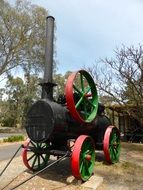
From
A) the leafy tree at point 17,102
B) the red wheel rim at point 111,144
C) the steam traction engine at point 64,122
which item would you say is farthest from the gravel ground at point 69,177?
the leafy tree at point 17,102

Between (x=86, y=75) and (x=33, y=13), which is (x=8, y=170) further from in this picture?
(x=33, y=13)

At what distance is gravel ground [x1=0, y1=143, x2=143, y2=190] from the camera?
7.55 m

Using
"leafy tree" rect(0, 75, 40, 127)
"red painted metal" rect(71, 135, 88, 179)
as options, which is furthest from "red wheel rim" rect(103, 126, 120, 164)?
"leafy tree" rect(0, 75, 40, 127)

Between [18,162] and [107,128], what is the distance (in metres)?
3.26

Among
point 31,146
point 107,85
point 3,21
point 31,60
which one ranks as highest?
point 3,21

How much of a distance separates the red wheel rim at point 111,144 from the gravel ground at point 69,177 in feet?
0.86

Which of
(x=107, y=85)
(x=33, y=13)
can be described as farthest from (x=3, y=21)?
(x=107, y=85)

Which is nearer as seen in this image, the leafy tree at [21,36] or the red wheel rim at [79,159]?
Result: the red wheel rim at [79,159]

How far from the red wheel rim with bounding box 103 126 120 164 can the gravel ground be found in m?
0.26

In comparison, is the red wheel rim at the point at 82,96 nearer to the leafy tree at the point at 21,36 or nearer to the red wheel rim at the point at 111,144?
the red wheel rim at the point at 111,144

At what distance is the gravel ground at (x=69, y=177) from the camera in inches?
297

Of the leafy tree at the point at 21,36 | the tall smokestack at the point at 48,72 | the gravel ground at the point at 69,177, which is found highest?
the leafy tree at the point at 21,36

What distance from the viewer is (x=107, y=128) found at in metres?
10.8

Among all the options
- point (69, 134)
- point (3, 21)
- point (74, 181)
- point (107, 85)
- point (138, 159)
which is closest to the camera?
point (74, 181)
